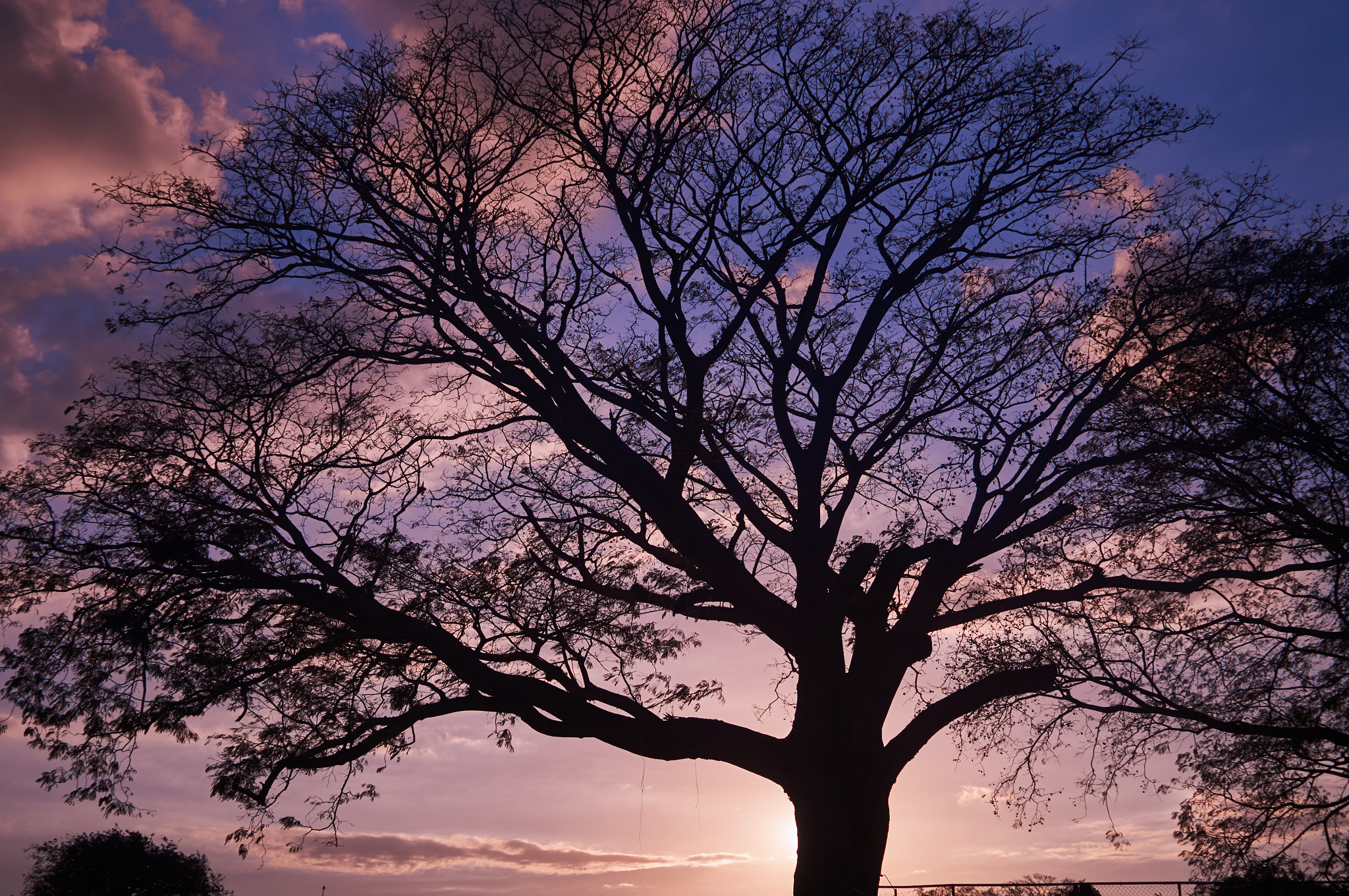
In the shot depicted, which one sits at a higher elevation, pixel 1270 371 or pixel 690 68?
pixel 690 68

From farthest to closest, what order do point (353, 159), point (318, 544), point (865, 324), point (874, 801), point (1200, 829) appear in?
point (1200, 829), point (865, 324), point (353, 159), point (318, 544), point (874, 801)

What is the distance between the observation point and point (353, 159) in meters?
12.9

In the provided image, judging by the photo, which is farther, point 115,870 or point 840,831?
point 115,870

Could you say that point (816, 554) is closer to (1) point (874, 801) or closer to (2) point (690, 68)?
(1) point (874, 801)

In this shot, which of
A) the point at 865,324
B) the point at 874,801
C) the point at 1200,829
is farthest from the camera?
the point at 1200,829

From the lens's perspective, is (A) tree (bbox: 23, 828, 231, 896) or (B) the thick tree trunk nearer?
(B) the thick tree trunk

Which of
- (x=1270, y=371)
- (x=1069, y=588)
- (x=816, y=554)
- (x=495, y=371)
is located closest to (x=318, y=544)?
(x=495, y=371)

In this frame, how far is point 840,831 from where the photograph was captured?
10727mm

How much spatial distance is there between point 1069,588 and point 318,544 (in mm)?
9875

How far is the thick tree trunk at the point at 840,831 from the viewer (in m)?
10.5

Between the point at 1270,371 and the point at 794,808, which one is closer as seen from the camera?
the point at 794,808

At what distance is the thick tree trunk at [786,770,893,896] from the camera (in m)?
10.5

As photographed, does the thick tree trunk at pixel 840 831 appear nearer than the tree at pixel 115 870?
Yes

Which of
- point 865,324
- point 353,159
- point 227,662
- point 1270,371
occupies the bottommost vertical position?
point 227,662
